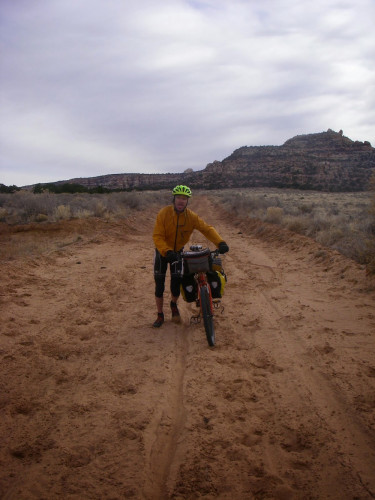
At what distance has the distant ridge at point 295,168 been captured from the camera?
210ft

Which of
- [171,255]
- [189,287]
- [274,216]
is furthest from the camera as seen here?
[274,216]

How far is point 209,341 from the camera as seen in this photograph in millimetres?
4637

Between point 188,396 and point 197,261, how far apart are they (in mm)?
1740

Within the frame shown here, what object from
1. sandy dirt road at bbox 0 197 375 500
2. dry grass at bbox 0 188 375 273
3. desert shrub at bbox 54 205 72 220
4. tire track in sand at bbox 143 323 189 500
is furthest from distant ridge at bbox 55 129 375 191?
tire track in sand at bbox 143 323 189 500

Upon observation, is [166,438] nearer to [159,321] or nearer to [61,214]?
[159,321]

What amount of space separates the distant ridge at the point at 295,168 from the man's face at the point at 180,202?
57.8 m

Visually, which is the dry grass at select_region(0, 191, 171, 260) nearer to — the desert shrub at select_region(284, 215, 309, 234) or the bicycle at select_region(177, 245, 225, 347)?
the bicycle at select_region(177, 245, 225, 347)

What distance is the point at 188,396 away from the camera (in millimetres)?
3574

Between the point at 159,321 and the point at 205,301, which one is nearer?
the point at 205,301

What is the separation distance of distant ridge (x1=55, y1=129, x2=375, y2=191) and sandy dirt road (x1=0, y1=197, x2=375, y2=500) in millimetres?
57420

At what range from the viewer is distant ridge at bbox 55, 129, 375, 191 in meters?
63.9

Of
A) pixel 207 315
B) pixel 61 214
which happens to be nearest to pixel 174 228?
pixel 207 315

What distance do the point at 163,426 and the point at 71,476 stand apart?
863 mm

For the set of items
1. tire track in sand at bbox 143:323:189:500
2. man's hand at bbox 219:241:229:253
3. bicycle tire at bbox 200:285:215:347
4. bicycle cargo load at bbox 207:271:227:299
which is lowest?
tire track in sand at bbox 143:323:189:500
